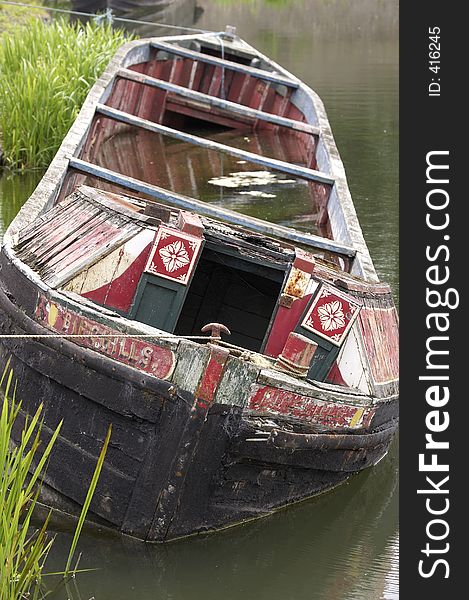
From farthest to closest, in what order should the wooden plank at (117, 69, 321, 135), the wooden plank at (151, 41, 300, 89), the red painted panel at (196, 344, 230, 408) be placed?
1. the wooden plank at (151, 41, 300, 89)
2. the wooden plank at (117, 69, 321, 135)
3. the red painted panel at (196, 344, 230, 408)

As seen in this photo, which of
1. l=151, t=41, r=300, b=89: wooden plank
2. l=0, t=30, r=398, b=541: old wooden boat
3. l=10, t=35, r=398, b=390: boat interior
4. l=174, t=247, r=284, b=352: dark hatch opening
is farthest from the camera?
l=151, t=41, r=300, b=89: wooden plank

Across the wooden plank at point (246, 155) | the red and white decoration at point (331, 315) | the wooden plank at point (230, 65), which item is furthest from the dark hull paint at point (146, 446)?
the wooden plank at point (230, 65)

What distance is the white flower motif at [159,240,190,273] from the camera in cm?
527

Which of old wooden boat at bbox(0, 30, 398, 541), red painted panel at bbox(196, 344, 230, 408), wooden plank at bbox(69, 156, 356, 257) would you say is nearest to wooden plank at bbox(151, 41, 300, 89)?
wooden plank at bbox(69, 156, 356, 257)

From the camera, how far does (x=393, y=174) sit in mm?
12742

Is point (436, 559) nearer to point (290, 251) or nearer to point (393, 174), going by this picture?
point (290, 251)

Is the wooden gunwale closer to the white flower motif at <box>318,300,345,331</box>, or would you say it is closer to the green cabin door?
the green cabin door

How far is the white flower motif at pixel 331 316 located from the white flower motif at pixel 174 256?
69 cm

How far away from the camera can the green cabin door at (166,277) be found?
5273 millimetres

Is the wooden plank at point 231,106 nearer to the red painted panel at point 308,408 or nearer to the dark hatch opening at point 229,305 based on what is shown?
the dark hatch opening at point 229,305

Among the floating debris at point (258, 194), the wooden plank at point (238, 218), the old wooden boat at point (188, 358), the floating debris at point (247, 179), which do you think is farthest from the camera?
the floating debris at point (247, 179)

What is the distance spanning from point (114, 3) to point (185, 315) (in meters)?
25.0

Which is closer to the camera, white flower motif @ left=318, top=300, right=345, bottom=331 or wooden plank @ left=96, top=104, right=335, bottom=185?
white flower motif @ left=318, top=300, right=345, bottom=331

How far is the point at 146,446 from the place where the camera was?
496cm
